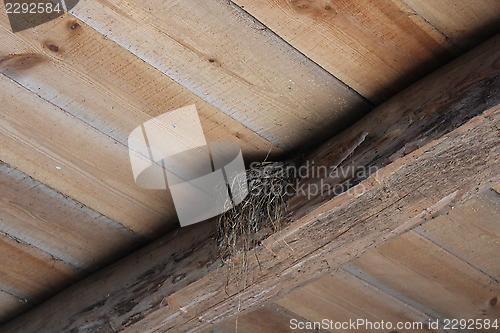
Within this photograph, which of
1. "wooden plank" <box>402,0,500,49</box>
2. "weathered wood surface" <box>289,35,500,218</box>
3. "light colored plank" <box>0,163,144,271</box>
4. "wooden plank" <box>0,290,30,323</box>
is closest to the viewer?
"weathered wood surface" <box>289,35,500,218</box>

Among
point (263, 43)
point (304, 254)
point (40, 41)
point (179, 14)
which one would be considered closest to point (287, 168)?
point (304, 254)

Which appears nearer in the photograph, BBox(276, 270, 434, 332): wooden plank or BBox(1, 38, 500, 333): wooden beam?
BBox(1, 38, 500, 333): wooden beam

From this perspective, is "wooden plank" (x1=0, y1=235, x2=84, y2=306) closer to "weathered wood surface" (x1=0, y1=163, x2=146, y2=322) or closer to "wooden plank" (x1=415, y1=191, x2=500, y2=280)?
"weathered wood surface" (x1=0, y1=163, x2=146, y2=322)

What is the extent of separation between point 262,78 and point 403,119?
0.34 m

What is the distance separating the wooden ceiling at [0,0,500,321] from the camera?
1.44 meters

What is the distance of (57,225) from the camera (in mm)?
1892

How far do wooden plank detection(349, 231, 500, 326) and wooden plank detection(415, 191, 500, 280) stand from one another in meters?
0.03

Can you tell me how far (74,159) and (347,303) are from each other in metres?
0.98

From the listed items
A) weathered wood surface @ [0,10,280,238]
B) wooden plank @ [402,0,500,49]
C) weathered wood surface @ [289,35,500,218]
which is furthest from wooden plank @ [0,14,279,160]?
wooden plank @ [402,0,500,49]

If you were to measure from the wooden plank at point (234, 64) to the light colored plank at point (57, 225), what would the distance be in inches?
20.5

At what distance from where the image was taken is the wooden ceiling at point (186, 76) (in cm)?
144

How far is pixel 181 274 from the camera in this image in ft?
5.46

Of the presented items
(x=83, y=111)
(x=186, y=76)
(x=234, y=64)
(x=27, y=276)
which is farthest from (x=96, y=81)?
(x=27, y=276)

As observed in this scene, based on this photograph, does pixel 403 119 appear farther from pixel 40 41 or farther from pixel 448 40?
pixel 40 41
